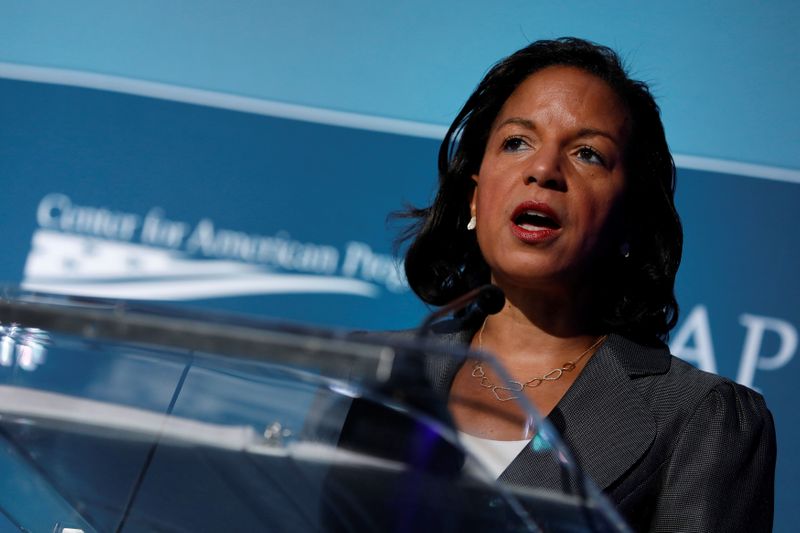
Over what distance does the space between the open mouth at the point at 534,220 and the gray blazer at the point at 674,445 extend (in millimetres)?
214

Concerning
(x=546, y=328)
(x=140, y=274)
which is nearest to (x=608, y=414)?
(x=546, y=328)

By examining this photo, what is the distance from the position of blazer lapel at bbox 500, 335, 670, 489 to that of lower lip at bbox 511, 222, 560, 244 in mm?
181

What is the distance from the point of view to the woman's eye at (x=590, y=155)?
1.48m

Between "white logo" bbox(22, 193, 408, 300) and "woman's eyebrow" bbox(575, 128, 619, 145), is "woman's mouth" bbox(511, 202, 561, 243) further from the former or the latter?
"white logo" bbox(22, 193, 408, 300)

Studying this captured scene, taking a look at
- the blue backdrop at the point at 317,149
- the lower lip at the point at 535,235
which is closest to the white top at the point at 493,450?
the lower lip at the point at 535,235

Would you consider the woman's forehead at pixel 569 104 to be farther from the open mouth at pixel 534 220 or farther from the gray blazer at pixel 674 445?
the gray blazer at pixel 674 445

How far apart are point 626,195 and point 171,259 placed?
127cm

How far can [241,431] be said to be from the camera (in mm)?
750

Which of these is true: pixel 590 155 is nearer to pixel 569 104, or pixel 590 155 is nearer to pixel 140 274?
pixel 569 104

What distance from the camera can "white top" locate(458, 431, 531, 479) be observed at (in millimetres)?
669

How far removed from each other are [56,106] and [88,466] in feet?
6.39

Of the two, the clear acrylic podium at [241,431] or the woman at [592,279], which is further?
the woman at [592,279]

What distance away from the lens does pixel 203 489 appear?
31.2 inches

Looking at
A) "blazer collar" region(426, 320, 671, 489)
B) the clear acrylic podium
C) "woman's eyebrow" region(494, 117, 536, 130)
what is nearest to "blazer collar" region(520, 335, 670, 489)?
"blazer collar" region(426, 320, 671, 489)
